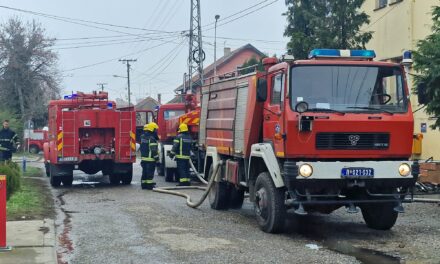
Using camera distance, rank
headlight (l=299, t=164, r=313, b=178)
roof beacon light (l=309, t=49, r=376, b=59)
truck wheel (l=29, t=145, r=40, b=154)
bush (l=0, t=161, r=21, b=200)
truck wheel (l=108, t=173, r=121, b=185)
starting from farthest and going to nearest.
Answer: truck wheel (l=29, t=145, r=40, b=154), truck wheel (l=108, t=173, r=121, b=185), bush (l=0, t=161, r=21, b=200), roof beacon light (l=309, t=49, r=376, b=59), headlight (l=299, t=164, r=313, b=178)

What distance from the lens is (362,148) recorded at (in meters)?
8.72

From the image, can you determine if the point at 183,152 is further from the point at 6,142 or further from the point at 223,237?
the point at 223,237

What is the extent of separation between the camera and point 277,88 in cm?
923

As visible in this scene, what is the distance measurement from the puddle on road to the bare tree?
44.1 metres

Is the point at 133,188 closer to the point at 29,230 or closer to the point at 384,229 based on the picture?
the point at 29,230

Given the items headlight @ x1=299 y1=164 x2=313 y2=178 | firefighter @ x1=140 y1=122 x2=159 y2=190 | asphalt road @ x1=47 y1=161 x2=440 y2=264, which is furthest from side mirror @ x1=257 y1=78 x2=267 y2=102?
firefighter @ x1=140 y1=122 x2=159 y2=190

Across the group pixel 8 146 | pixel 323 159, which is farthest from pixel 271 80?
pixel 8 146

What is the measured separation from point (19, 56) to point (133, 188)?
36.9 metres

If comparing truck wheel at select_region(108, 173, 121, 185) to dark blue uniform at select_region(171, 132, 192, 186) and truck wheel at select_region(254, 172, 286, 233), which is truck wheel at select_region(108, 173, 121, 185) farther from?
truck wheel at select_region(254, 172, 286, 233)

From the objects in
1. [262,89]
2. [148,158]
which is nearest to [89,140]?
[148,158]

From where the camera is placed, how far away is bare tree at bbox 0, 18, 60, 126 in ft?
164

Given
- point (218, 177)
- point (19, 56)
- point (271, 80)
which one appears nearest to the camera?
point (271, 80)

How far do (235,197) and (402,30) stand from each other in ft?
37.2

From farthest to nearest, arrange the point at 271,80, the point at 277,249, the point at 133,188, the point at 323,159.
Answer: the point at 133,188 < the point at 271,80 < the point at 323,159 < the point at 277,249
